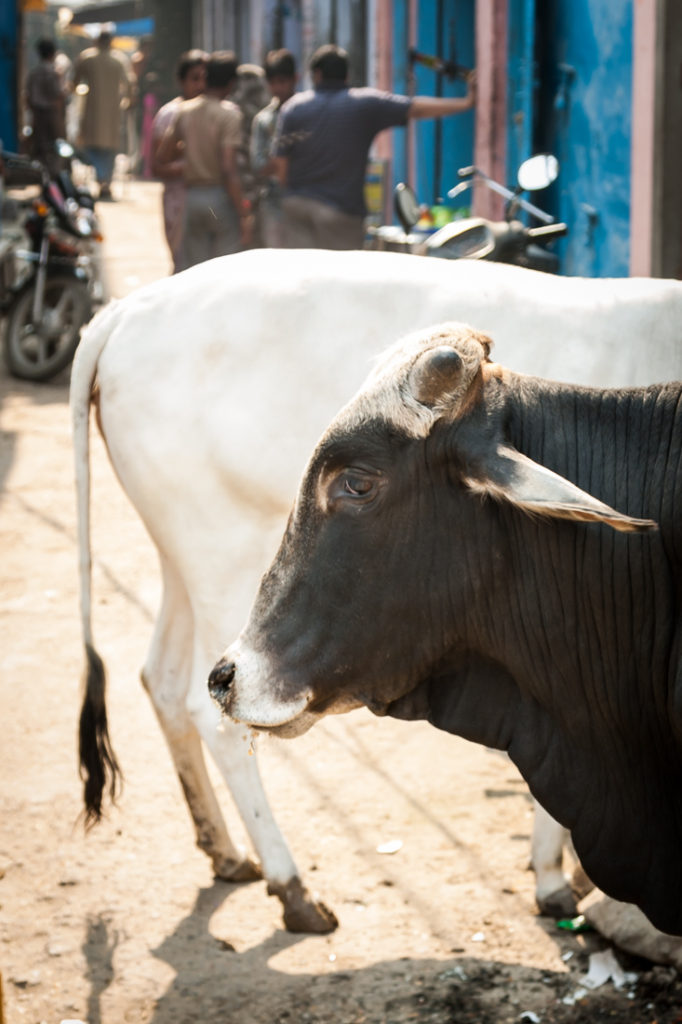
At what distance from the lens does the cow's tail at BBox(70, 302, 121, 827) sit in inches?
140

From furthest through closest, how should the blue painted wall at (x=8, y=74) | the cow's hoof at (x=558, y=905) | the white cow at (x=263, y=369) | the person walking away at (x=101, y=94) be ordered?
the person walking away at (x=101, y=94)
the blue painted wall at (x=8, y=74)
the cow's hoof at (x=558, y=905)
the white cow at (x=263, y=369)

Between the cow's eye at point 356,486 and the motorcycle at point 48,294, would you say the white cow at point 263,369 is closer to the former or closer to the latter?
the cow's eye at point 356,486

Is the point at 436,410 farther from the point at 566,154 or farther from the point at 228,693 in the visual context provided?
the point at 566,154

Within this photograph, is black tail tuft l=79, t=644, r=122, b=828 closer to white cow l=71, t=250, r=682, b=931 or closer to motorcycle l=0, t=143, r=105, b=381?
white cow l=71, t=250, r=682, b=931

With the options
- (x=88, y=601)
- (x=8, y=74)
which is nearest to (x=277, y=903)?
(x=88, y=601)

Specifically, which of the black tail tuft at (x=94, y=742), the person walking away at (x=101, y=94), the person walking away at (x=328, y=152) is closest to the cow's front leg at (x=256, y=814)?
the black tail tuft at (x=94, y=742)

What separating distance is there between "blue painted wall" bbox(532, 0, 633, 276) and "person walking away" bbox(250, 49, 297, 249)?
177 cm

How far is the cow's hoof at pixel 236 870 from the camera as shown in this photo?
146 inches

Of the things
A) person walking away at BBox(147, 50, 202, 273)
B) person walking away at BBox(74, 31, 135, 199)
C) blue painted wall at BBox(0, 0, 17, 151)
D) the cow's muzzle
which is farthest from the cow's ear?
person walking away at BBox(74, 31, 135, 199)

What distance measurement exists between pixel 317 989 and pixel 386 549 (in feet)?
4.66

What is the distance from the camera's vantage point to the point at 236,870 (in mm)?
3721

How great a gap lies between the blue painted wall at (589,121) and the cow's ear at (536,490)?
5.14 metres

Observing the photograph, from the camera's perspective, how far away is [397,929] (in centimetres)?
343

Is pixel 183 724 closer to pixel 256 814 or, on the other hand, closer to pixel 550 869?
pixel 256 814
